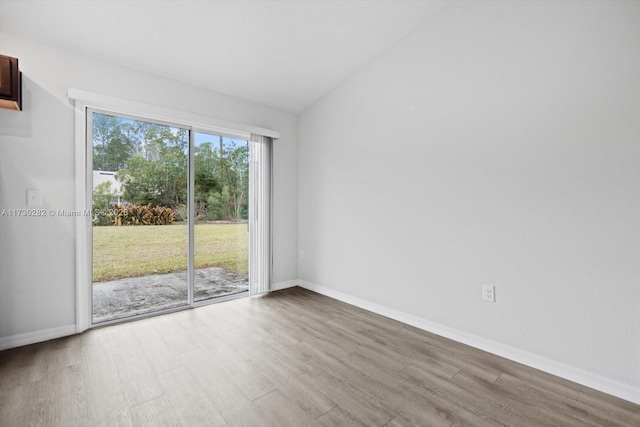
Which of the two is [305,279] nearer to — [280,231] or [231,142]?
[280,231]

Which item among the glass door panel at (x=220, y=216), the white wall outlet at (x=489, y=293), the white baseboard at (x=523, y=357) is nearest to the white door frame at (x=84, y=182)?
the glass door panel at (x=220, y=216)

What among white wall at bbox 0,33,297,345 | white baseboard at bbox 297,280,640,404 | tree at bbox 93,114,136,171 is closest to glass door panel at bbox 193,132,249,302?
tree at bbox 93,114,136,171

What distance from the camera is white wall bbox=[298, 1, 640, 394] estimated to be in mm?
1832

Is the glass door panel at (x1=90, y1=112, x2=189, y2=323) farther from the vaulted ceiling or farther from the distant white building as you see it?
the vaulted ceiling

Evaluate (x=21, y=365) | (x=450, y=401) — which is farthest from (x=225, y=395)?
(x=21, y=365)

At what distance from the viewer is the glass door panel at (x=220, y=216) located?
333 centimetres

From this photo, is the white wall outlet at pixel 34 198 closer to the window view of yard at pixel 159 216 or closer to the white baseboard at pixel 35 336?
the window view of yard at pixel 159 216

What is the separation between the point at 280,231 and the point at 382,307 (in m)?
1.74

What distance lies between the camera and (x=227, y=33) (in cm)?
258

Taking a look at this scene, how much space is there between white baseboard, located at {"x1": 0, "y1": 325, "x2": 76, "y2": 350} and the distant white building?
1210 millimetres

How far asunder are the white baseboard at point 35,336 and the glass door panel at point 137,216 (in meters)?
0.25

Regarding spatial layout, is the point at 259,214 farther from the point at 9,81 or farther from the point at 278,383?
the point at 9,81

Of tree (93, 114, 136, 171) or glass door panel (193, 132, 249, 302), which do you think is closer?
tree (93, 114, 136, 171)

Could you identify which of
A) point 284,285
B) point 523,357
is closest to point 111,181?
point 284,285
